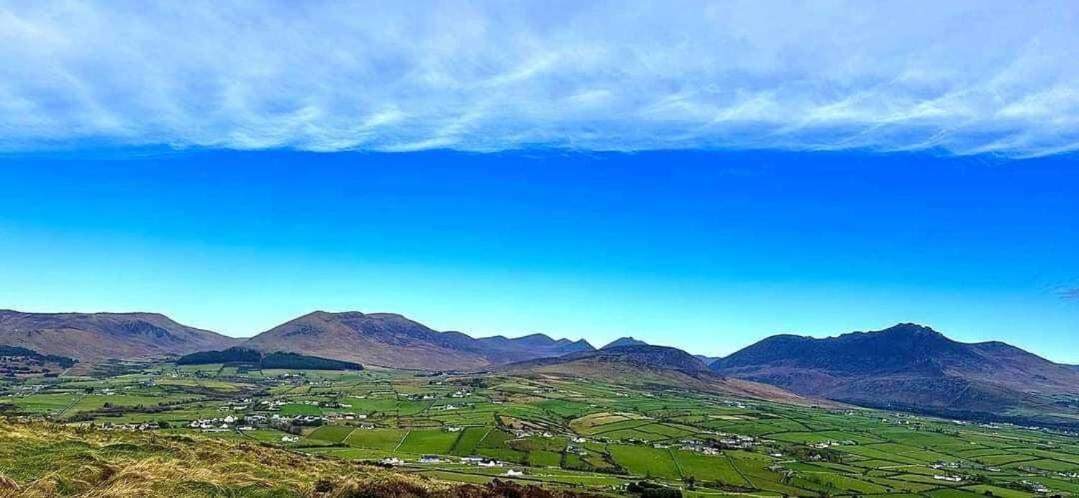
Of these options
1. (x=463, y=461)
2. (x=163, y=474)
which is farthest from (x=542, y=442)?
(x=163, y=474)

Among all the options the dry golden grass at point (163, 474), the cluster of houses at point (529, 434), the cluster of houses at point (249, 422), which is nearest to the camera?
the dry golden grass at point (163, 474)

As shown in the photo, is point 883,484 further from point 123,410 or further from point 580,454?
point 123,410

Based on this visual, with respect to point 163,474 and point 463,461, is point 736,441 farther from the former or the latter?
point 163,474

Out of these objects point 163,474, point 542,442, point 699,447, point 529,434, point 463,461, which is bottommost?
point 463,461

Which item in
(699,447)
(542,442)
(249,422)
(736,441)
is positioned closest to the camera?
(542,442)

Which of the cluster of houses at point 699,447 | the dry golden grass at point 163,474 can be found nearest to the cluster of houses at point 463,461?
the cluster of houses at point 699,447

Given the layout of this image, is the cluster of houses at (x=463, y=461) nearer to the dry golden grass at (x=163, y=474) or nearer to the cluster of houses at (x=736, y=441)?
the dry golden grass at (x=163, y=474)

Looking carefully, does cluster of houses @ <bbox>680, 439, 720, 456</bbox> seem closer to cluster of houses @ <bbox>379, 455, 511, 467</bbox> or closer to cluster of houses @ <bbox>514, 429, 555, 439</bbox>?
cluster of houses @ <bbox>514, 429, 555, 439</bbox>

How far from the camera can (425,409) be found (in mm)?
150125

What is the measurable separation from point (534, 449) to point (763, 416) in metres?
108

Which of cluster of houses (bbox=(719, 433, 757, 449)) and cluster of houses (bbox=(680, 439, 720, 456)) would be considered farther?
cluster of houses (bbox=(719, 433, 757, 449))

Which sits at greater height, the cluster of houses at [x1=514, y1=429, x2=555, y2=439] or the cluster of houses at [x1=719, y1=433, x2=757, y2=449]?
the cluster of houses at [x1=514, y1=429, x2=555, y2=439]

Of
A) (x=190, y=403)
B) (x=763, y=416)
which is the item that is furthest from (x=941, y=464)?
(x=190, y=403)

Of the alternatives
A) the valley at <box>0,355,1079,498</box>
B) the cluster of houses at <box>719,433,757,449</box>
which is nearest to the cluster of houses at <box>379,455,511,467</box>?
the valley at <box>0,355,1079,498</box>
